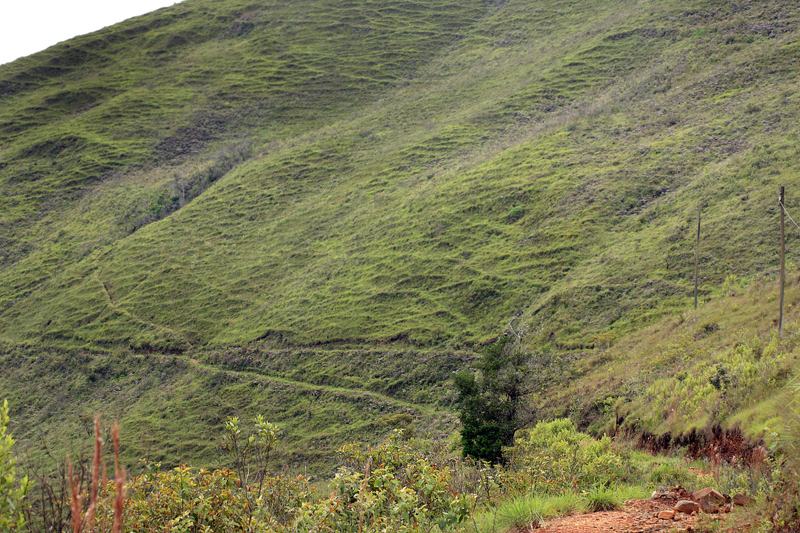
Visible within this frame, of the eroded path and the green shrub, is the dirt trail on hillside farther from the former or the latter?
the green shrub

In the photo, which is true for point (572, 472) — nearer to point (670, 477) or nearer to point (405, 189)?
point (670, 477)

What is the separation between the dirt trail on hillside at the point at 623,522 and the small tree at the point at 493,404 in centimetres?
1017

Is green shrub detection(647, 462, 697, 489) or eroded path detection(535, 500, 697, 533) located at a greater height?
eroded path detection(535, 500, 697, 533)

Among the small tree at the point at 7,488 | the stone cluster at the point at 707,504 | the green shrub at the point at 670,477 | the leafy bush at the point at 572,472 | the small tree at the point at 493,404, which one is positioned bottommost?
the small tree at the point at 493,404

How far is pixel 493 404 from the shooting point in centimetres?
1828

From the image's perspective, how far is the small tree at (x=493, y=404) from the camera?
17.3m

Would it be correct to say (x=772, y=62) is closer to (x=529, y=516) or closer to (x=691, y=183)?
(x=691, y=183)

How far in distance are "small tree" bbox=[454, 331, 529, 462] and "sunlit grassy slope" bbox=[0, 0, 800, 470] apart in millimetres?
3667

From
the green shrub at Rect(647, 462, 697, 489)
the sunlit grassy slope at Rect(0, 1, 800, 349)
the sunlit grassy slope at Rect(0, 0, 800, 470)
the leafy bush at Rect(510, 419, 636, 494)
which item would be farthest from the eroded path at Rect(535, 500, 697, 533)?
the sunlit grassy slope at Rect(0, 1, 800, 349)

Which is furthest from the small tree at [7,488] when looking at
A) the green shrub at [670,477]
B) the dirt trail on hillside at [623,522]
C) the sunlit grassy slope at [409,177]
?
the sunlit grassy slope at [409,177]

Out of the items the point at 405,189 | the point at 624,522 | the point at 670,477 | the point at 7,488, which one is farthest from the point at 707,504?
the point at 405,189

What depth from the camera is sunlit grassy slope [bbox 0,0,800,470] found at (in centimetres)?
3269

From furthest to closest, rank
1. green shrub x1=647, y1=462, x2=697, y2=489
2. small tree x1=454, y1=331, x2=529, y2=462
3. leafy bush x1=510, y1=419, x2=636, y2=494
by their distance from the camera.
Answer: small tree x1=454, y1=331, x2=529, y2=462 < green shrub x1=647, y1=462, x2=697, y2=489 < leafy bush x1=510, y1=419, x2=636, y2=494

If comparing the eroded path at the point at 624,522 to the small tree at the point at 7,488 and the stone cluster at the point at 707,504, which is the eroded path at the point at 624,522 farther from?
the small tree at the point at 7,488
